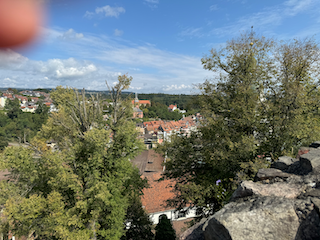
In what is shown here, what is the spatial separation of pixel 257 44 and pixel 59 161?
40.5ft

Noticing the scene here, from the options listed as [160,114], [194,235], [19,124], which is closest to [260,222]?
[194,235]

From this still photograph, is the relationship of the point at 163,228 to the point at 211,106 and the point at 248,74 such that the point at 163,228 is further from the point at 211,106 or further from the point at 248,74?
the point at 248,74

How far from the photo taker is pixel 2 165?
400 inches

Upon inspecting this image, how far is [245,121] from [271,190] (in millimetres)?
4791

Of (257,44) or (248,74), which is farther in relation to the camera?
(257,44)

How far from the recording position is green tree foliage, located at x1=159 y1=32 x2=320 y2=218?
25.3 feet

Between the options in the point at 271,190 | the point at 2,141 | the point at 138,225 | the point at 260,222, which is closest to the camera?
the point at 260,222

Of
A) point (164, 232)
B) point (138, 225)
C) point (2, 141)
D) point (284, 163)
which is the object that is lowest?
point (2, 141)

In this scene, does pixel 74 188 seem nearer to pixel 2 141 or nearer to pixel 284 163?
pixel 284 163

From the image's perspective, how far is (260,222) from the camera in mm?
3125

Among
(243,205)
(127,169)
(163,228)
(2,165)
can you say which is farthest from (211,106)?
(2,165)

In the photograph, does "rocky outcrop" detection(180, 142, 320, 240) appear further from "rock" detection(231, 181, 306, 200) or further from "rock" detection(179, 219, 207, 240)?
"rock" detection(179, 219, 207, 240)

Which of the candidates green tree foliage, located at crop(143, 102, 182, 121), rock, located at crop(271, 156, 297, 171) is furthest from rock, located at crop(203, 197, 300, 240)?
green tree foliage, located at crop(143, 102, 182, 121)

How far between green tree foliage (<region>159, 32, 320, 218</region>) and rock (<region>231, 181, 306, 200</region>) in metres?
2.29
